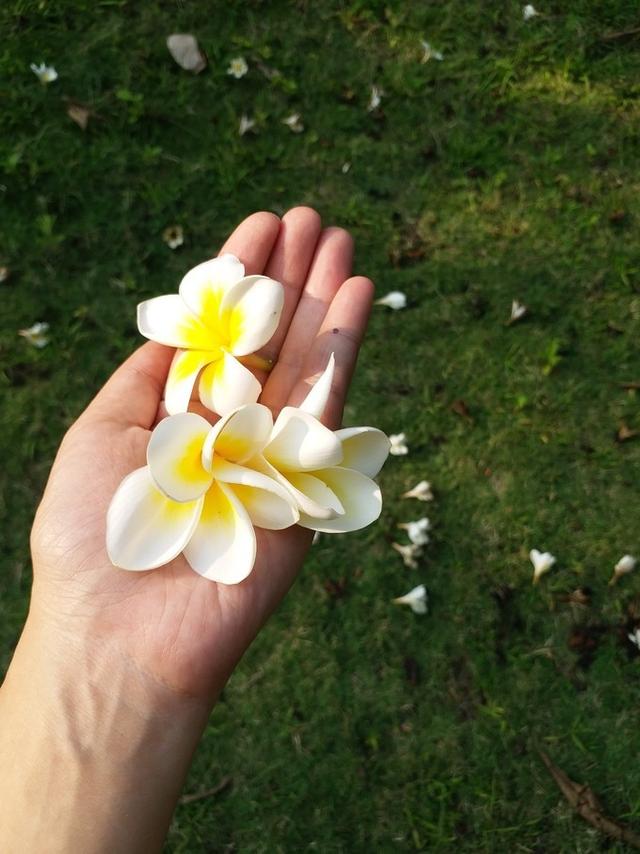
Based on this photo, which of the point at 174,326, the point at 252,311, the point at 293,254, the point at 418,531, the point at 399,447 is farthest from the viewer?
the point at 399,447

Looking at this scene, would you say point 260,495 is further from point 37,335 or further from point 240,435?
point 37,335

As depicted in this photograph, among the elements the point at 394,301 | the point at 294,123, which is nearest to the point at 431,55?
the point at 294,123

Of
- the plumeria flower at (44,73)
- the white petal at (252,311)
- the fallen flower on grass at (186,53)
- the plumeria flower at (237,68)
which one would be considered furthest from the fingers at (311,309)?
the plumeria flower at (44,73)

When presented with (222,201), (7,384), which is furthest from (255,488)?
(222,201)

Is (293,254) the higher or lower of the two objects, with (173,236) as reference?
higher

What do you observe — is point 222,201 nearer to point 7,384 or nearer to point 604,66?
point 7,384

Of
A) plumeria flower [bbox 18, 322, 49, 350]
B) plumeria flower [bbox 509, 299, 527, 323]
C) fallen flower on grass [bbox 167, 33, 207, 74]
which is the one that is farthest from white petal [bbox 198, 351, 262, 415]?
fallen flower on grass [bbox 167, 33, 207, 74]
